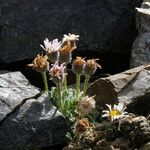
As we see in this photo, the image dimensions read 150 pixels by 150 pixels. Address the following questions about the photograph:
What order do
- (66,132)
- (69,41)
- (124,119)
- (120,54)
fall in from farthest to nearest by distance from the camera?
1. (120,54)
2. (69,41)
3. (66,132)
4. (124,119)

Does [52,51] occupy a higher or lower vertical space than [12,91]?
higher

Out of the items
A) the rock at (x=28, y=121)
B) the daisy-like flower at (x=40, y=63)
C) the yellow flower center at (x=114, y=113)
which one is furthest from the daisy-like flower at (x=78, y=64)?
the yellow flower center at (x=114, y=113)

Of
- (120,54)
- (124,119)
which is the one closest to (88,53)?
(120,54)

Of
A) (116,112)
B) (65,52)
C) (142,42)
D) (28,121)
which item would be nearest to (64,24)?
(142,42)

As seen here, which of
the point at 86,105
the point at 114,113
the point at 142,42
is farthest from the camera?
the point at 142,42

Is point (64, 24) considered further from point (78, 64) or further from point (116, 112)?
point (116, 112)

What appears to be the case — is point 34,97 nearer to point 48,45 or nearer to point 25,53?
point 48,45
